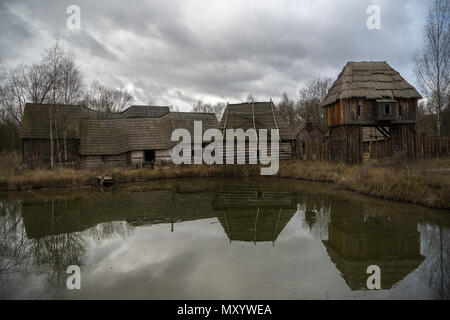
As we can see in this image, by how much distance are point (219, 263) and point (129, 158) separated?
71.1 ft

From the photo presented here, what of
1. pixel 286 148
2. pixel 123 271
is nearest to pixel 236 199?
pixel 123 271

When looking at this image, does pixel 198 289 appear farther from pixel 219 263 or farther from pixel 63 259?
pixel 63 259

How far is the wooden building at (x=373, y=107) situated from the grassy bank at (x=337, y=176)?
2.58 m

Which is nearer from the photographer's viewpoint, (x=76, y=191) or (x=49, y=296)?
(x=49, y=296)

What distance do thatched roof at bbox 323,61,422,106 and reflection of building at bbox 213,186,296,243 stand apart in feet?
32.9

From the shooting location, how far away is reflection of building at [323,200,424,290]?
5617mm

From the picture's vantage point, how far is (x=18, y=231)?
28.7 ft

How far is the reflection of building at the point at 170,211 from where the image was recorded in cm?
896

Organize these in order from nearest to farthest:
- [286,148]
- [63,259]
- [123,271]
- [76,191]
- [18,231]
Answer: [123,271] → [63,259] → [18,231] → [76,191] → [286,148]

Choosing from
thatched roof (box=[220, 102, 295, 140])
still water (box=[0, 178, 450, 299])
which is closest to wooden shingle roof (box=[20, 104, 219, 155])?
thatched roof (box=[220, 102, 295, 140])

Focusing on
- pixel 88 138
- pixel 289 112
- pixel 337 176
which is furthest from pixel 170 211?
pixel 289 112

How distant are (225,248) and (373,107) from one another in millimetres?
17218

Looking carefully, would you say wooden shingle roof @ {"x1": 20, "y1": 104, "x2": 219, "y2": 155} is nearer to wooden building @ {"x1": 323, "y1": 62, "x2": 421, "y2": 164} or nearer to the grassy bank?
the grassy bank

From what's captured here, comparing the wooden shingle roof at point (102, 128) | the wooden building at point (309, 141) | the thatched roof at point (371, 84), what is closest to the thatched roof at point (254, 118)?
the wooden building at point (309, 141)
